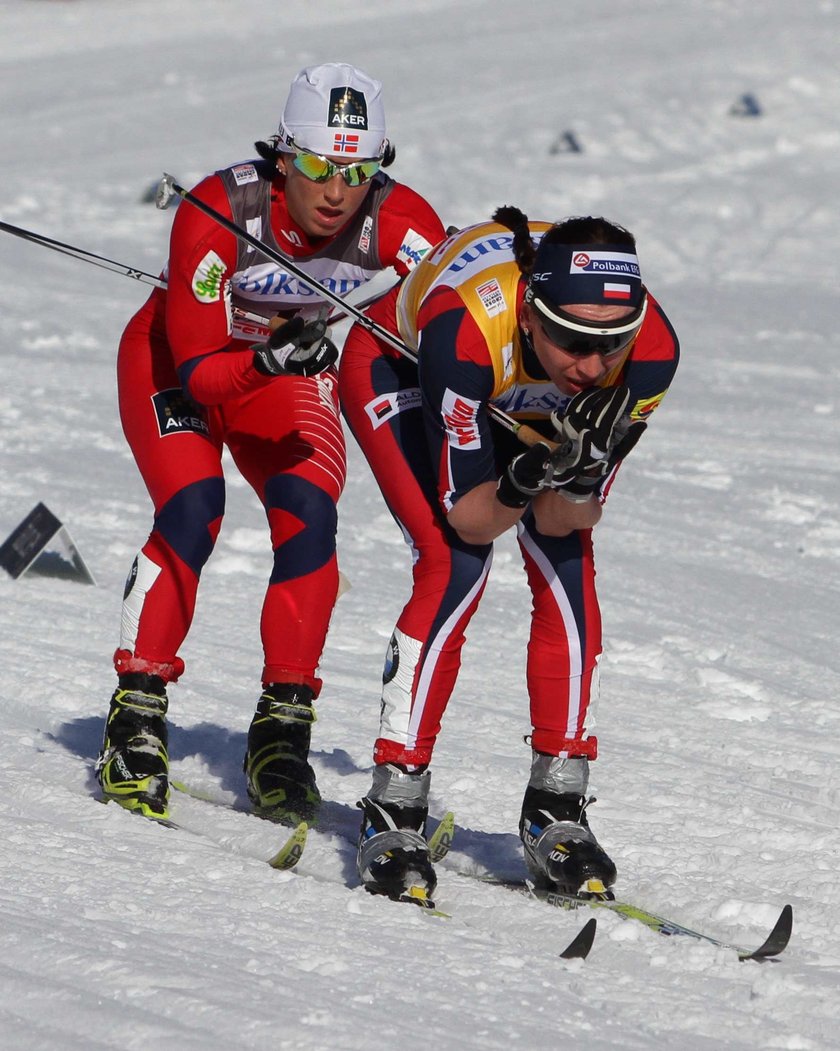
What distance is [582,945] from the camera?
3.54 metres

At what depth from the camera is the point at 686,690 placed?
6078 millimetres

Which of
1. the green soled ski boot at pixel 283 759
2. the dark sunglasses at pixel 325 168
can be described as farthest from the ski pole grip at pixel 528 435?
the green soled ski boot at pixel 283 759

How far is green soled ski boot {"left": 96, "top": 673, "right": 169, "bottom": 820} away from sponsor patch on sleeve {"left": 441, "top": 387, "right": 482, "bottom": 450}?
129 cm

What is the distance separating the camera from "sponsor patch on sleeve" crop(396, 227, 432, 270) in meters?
4.69

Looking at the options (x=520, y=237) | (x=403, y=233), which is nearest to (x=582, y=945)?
(x=520, y=237)

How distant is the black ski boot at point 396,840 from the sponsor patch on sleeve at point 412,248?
5.00ft

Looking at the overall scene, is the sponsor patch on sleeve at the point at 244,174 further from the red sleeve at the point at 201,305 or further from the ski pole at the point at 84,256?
the ski pole at the point at 84,256

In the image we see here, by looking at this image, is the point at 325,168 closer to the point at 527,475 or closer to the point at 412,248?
the point at 412,248

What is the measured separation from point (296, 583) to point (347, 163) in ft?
3.87

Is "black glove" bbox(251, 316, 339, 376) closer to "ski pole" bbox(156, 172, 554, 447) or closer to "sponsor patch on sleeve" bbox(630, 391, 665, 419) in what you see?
"ski pole" bbox(156, 172, 554, 447)

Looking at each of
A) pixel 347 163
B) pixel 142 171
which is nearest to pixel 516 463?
pixel 347 163

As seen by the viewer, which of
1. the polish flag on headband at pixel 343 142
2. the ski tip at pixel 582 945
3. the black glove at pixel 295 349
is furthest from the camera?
the polish flag on headband at pixel 343 142

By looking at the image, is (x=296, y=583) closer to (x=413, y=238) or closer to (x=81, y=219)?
(x=413, y=238)

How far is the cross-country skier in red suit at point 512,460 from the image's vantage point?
3.69 metres
